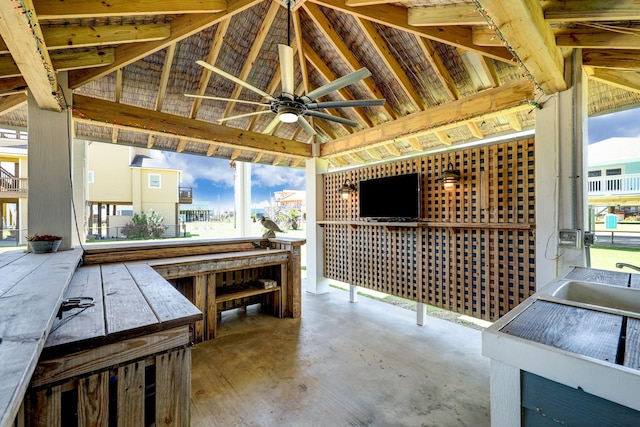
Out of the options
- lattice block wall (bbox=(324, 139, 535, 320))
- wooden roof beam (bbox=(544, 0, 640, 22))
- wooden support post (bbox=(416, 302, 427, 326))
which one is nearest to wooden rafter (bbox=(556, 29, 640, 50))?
wooden roof beam (bbox=(544, 0, 640, 22))

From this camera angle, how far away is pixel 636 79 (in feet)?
9.21

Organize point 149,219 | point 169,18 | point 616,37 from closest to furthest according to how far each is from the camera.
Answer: point 616,37 → point 169,18 → point 149,219

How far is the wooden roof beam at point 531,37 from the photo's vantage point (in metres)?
1.62

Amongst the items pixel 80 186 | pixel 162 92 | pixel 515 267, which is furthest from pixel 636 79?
pixel 80 186

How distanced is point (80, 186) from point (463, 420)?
18.1ft

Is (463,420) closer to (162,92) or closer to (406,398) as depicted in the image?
(406,398)

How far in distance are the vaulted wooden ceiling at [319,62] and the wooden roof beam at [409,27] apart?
0.01 m

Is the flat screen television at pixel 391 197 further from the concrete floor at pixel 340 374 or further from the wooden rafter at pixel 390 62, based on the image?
the concrete floor at pixel 340 374

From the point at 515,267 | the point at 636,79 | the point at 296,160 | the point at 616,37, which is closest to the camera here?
the point at 616,37

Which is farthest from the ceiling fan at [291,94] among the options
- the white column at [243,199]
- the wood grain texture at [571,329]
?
the white column at [243,199]

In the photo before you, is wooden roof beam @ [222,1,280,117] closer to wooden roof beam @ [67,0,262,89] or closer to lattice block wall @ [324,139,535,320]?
wooden roof beam @ [67,0,262,89]

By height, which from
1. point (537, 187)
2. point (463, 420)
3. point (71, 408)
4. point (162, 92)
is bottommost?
point (463, 420)

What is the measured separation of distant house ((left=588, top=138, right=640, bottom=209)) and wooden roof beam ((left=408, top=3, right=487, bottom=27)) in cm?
359

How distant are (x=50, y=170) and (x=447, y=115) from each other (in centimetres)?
495
